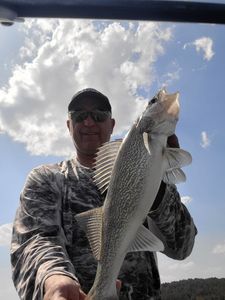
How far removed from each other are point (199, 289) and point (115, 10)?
147647mm

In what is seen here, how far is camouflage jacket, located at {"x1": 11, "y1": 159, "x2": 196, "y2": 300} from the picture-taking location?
A: 5.18m

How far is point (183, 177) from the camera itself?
402 cm

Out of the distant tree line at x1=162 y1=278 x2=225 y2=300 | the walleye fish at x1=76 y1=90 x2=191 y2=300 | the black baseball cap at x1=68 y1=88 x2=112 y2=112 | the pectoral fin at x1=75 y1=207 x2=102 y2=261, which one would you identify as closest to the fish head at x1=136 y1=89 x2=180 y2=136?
the walleye fish at x1=76 y1=90 x2=191 y2=300

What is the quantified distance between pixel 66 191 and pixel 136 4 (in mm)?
2703

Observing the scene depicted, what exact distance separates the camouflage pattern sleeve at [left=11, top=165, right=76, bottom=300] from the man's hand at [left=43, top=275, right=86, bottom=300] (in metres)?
0.18

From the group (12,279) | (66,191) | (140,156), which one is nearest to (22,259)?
(12,279)

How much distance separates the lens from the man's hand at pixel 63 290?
3905mm

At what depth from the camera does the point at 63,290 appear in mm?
3926

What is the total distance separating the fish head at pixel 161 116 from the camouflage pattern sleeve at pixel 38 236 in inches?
57.3

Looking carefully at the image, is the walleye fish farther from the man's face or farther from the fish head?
the man's face

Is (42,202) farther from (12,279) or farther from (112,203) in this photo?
(112,203)

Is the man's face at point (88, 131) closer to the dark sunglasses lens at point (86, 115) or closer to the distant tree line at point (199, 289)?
the dark sunglasses lens at point (86, 115)

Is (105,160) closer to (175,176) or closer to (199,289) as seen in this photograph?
(175,176)

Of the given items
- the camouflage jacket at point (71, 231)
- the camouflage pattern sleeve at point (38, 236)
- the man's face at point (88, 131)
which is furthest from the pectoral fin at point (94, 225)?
the man's face at point (88, 131)
